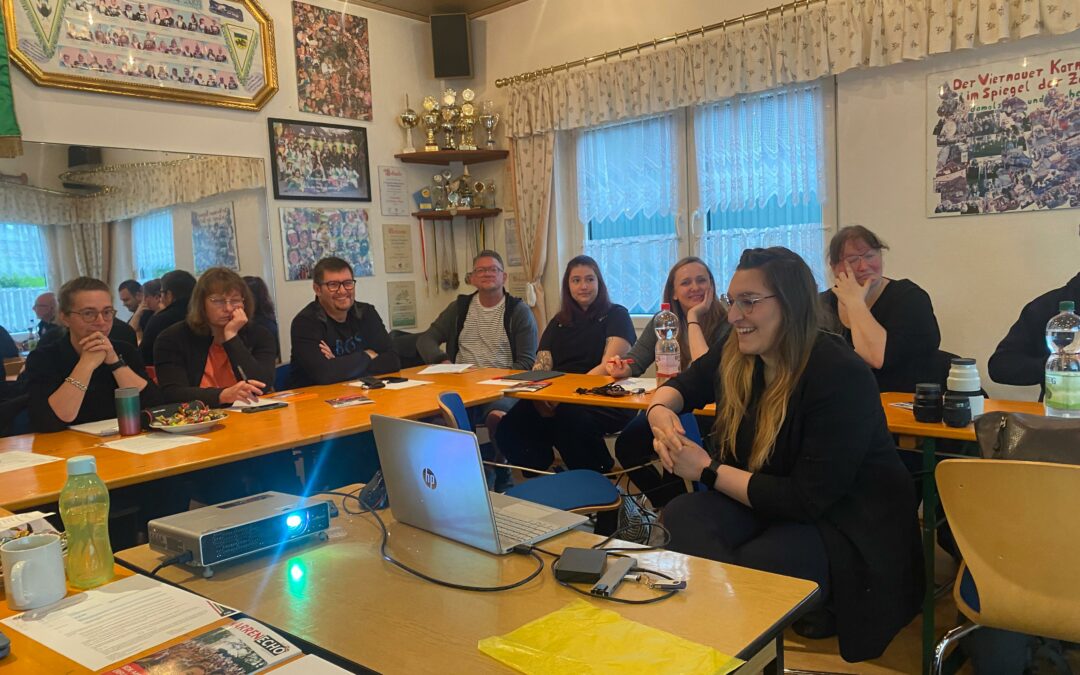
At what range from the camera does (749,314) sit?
78.2 inches

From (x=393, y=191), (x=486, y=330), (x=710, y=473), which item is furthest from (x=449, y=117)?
(x=710, y=473)

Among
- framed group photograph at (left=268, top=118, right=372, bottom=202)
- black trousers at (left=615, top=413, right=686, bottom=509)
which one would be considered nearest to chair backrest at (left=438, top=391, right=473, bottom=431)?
black trousers at (left=615, top=413, right=686, bottom=509)

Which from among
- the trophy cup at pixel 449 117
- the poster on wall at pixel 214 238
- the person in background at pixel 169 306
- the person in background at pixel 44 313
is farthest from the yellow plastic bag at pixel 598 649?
the trophy cup at pixel 449 117

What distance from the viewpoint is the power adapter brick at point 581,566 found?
1292 millimetres

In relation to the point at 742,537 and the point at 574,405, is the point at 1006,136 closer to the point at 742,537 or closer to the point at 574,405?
the point at 574,405

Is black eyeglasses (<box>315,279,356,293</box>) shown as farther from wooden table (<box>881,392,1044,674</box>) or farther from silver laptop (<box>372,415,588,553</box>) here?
wooden table (<box>881,392,1044,674</box>)

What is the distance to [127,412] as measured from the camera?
2.62 metres

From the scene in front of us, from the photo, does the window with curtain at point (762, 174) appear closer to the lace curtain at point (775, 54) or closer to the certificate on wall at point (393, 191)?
the lace curtain at point (775, 54)

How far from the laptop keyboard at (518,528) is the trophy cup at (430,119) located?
13.6ft

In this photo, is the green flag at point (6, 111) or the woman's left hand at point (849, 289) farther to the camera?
the green flag at point (6, 111)

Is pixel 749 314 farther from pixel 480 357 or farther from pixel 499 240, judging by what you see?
pixel 499 240

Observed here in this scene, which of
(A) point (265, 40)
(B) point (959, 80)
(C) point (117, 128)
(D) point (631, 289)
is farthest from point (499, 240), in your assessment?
(B) point (959, 80)

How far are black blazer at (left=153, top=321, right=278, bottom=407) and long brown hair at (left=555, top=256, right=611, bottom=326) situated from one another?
60.2 inches

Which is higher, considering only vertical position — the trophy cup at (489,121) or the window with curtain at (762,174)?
the trophy cup at (489,121)
